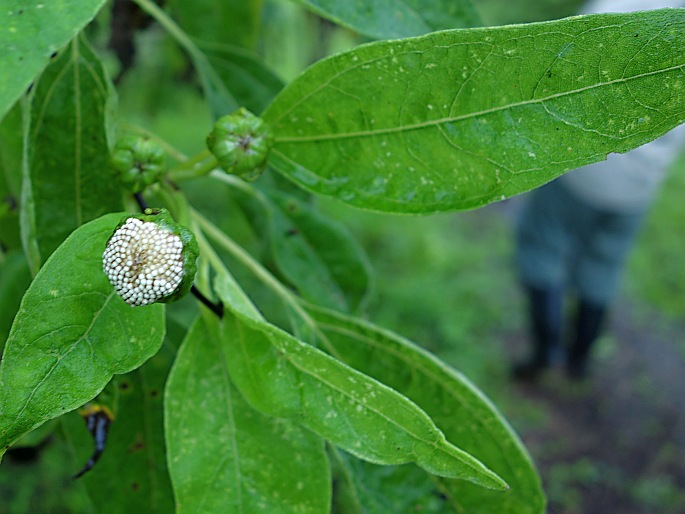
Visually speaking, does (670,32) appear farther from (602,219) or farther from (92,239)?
(602,219)

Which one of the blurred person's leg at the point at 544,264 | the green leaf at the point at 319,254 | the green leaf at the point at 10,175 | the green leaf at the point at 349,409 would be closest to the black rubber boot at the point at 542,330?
the blurred person's leg at the point at 544,264

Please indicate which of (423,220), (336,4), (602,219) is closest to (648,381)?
(602,219)

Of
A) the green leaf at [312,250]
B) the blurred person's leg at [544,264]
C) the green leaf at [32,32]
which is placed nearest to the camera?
the green leaf at [32,32]

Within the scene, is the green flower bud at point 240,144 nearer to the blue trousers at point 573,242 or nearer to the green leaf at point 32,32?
the green leaf at point 32,32

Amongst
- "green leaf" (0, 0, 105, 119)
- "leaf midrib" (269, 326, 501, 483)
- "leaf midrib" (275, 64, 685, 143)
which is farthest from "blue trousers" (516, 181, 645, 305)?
"green leaf" (0, 0, 105, 119)

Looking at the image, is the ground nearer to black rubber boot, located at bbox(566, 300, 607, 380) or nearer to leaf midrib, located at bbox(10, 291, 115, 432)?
black rubber boot, located at bbox(566, 300, 607, 380)

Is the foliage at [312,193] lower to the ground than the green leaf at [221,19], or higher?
lower
